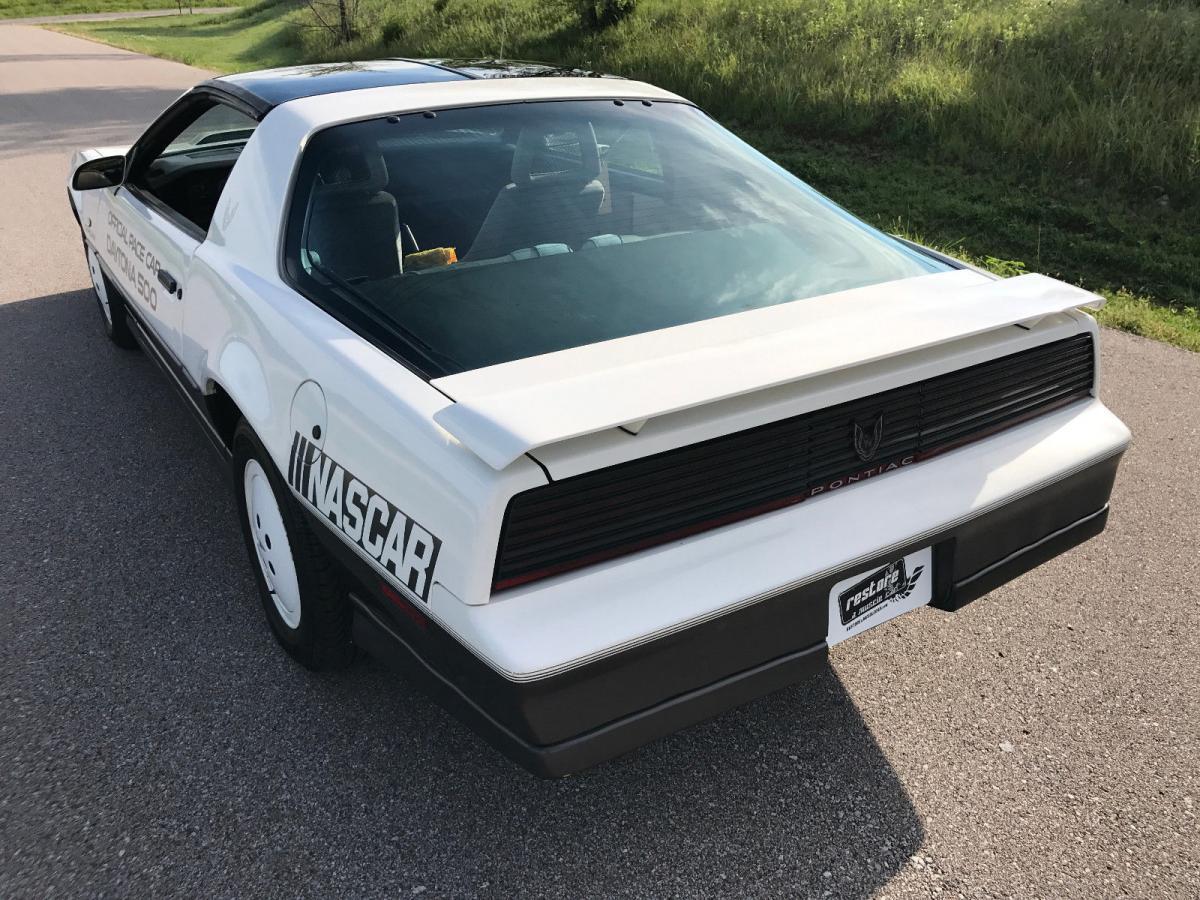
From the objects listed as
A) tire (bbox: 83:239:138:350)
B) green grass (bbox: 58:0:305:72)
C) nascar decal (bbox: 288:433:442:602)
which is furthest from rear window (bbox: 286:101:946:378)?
green grass (bbox: 58:0:305:72)

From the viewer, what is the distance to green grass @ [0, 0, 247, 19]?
43938mm

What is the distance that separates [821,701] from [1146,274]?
16.9 feet

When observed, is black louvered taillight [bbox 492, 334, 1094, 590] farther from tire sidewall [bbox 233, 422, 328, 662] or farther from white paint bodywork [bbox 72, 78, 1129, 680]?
tire sidewall [bbox 233, 422, 328, 662]

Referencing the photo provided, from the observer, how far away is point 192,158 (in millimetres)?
3924

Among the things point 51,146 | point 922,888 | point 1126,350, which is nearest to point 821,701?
point 922,888

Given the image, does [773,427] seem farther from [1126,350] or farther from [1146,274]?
[1146,274]

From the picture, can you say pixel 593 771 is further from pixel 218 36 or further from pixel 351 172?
pixel 218 36

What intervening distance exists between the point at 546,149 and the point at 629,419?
146 cm

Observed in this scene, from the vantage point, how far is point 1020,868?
2072 mm

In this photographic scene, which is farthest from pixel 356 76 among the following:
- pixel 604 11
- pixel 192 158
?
pixel 604 11

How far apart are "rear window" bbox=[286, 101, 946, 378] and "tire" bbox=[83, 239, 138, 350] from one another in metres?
2.47

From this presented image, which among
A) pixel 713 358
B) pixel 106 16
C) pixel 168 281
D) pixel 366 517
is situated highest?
pixel 106 16

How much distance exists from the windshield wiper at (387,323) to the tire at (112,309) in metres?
2.57

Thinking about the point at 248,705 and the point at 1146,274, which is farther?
the point at 1146,274
